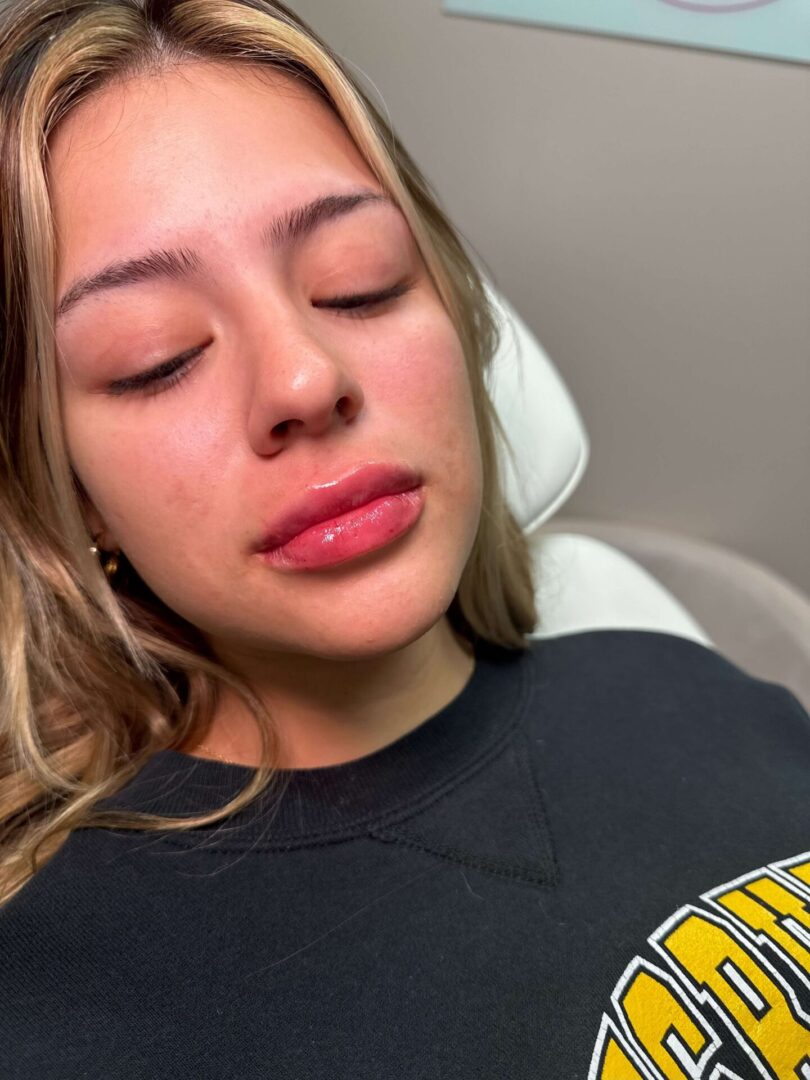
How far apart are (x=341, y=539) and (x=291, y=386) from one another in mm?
108

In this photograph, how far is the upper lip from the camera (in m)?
0.55

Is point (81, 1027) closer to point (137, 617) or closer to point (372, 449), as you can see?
point (137, 617)

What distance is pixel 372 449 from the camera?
1.85ft

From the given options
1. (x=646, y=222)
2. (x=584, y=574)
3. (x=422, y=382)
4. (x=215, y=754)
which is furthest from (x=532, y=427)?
(x=215, y=754)

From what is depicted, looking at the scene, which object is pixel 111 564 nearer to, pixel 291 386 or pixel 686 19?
pixel 291 386

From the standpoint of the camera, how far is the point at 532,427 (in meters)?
1.05

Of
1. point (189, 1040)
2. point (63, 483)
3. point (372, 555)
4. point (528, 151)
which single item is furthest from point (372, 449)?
point (528, 151)

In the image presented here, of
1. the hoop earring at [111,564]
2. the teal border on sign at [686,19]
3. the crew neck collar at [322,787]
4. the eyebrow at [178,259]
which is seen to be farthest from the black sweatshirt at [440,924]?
the teal border on sign at [686,19]

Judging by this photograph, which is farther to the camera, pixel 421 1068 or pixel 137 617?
pixel 137 617

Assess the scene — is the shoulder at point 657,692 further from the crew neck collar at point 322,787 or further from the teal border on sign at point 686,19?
the teal border on sign at point 686,19

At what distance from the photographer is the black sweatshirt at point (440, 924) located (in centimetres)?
53

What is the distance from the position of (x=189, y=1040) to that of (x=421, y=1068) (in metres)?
0.15

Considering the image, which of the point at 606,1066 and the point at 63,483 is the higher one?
the point at 63,483

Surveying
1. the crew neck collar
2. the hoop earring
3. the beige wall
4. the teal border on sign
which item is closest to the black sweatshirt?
the crew neck collar
